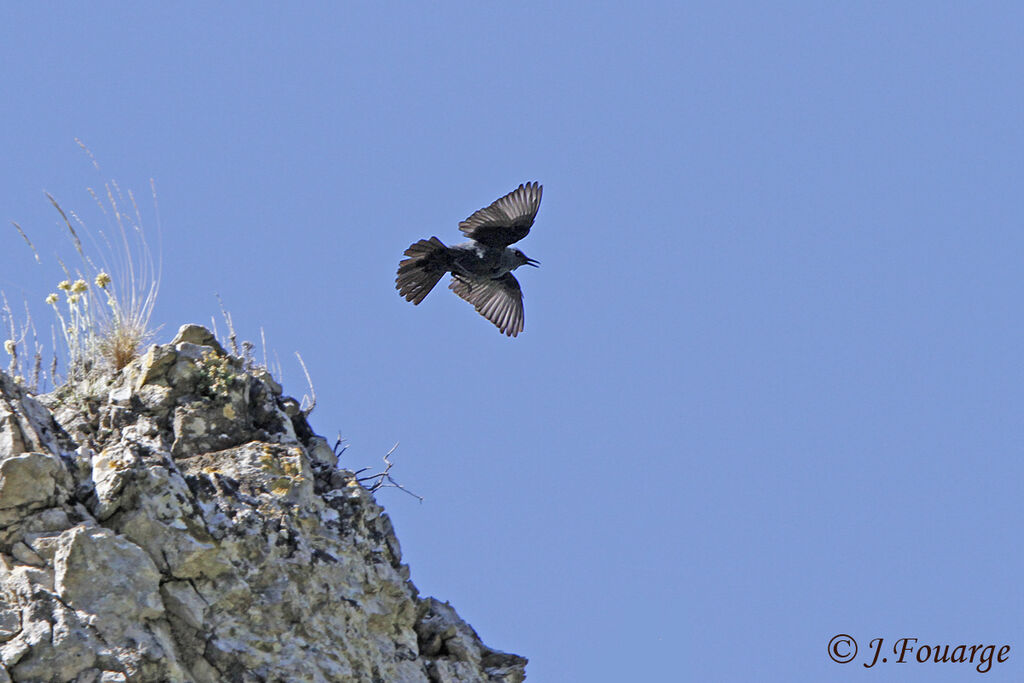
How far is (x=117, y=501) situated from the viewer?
20.0 ft

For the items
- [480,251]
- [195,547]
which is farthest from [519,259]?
[195,547]

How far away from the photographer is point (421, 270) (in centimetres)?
1002

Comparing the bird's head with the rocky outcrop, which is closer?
the rocky outcrop

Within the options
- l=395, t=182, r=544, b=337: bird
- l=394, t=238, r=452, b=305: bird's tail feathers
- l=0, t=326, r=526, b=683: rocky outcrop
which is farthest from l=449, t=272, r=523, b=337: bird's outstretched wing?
l=0, t=326, r=526, b=683: rocky outcrop

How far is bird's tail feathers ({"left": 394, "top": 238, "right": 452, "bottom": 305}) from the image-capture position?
988 centimetres

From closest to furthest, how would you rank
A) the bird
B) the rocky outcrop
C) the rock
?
the rocky outcrop < the rock < the bird

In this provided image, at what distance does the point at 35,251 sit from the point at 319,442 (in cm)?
209

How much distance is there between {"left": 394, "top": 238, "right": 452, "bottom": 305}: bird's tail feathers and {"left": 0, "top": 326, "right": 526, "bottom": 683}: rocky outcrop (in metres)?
2.52

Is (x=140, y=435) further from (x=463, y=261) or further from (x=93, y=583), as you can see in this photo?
(x=463, y=261)

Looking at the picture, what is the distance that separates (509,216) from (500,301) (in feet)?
3.86

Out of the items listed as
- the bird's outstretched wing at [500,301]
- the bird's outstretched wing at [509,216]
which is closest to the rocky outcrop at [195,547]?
the bird's outstretched wing at [509,216]

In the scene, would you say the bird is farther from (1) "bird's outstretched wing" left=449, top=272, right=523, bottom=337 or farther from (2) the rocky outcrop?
(2) the rocky outcrop

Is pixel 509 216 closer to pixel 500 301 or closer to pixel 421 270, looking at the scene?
pixel 421 270

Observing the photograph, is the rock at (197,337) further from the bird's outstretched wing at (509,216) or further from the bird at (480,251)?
the bird's outstretched wing at (509,216)
